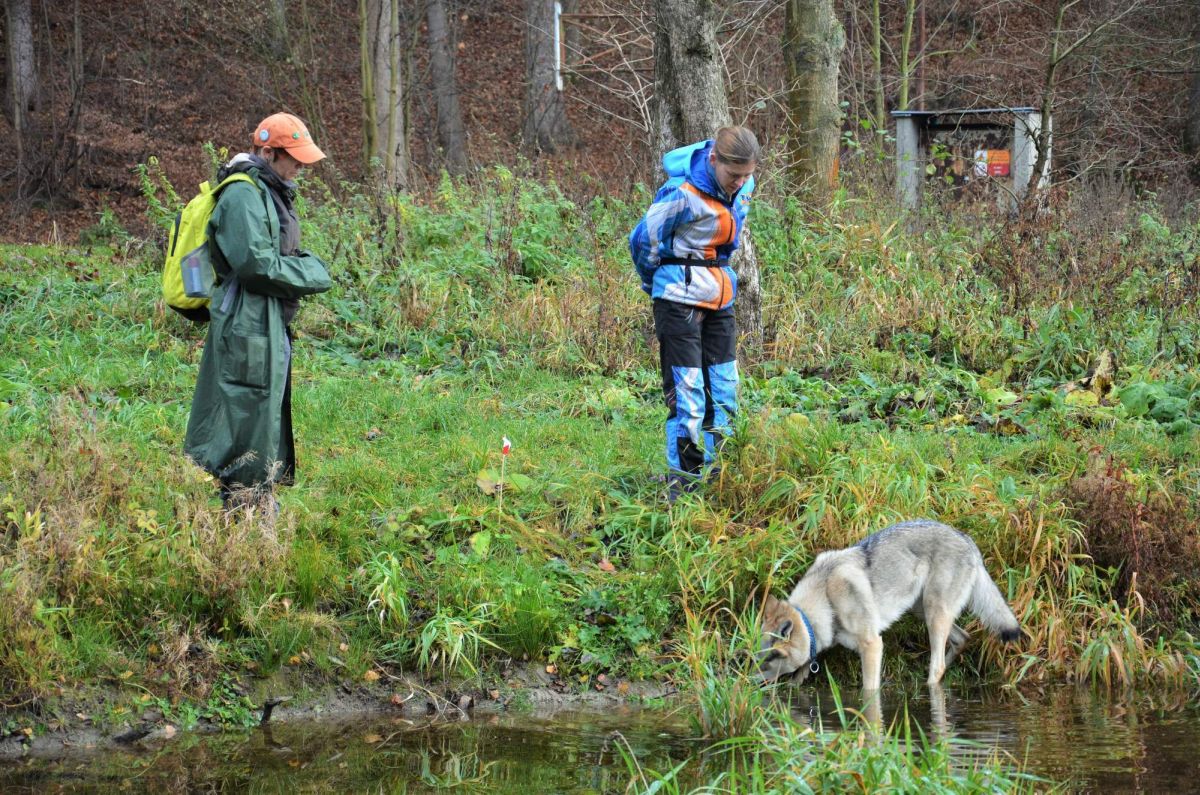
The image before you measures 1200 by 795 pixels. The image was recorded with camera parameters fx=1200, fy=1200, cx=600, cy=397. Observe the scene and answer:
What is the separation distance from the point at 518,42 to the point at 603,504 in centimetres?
2466

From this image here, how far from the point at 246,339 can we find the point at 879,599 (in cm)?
352

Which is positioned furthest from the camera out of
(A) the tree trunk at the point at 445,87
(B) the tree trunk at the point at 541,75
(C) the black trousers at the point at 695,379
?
(A) the tree trunk at the point at 445,87

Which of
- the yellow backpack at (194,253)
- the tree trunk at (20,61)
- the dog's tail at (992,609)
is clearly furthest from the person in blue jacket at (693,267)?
the tree trunk at (20,61)

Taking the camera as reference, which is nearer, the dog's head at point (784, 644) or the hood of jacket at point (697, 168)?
the dog's head at point (784, 644)

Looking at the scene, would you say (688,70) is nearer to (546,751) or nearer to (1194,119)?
(546,751)

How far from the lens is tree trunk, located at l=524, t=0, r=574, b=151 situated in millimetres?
23875

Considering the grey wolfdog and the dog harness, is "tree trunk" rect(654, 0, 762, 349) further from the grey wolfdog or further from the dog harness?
the dog harness

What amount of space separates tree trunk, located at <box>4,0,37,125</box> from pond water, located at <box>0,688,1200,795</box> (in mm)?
18343

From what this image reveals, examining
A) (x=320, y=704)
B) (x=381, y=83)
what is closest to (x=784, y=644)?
(x=320, y=704)

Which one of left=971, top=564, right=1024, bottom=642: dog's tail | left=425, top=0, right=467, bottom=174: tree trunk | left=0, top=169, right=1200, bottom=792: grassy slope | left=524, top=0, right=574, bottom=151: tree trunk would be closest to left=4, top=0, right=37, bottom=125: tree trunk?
left=425, top=0, right=467, bottom=174: tree trunk

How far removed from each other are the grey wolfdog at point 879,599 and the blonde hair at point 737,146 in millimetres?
2167

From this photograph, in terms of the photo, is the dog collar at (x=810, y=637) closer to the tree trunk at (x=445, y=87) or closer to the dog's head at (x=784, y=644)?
the dog's head at (x=784, y=644)

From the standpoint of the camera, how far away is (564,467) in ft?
25.7

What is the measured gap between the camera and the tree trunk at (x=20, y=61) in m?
20.8
